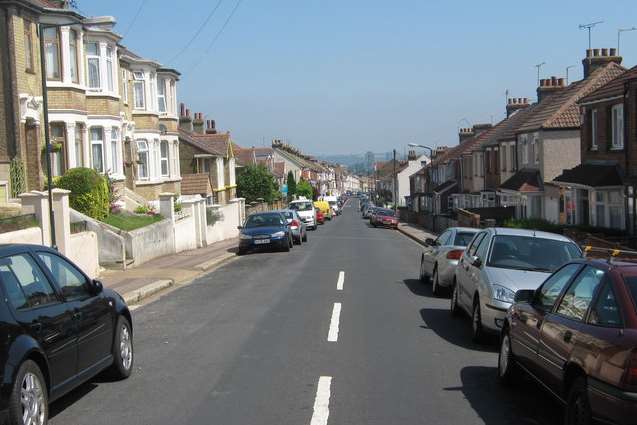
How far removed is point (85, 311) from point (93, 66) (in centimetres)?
2386

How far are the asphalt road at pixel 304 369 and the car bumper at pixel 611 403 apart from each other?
152 centimetres

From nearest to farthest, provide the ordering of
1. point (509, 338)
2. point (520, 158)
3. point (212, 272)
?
1. point (509, 338)
2. point (212, 272)
3. point (520, 158)

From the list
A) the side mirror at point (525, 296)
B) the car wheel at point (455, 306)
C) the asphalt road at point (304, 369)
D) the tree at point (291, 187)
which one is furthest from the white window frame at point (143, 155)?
the tree at point (291, 187)

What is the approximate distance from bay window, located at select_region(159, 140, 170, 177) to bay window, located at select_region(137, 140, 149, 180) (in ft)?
10.3

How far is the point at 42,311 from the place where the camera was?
643cm

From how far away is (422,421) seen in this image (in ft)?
21.9

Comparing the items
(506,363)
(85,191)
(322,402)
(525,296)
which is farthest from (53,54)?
(525,296)

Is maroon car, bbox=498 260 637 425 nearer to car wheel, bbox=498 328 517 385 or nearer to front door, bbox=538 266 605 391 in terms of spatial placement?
front door, bbox=538 266 605 391

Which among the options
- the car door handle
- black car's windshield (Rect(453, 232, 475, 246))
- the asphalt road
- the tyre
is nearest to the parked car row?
the car door handle

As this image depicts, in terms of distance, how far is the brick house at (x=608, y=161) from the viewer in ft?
78.0

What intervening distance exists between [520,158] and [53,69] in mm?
23777

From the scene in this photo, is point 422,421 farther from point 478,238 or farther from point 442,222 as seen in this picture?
point 442,222

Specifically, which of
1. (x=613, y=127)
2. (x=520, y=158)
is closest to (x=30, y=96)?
(x=613, y=127)

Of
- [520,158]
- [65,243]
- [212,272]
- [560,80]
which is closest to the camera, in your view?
[65,243]
